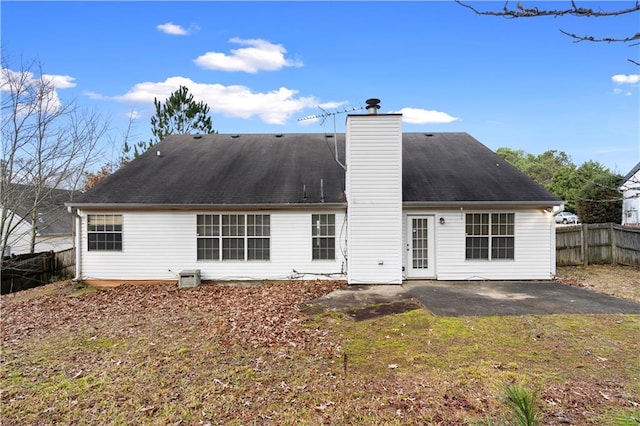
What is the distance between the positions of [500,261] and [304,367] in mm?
8333

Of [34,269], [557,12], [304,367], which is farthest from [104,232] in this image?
[557,12]

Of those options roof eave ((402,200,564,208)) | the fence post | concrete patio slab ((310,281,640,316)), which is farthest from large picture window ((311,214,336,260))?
the fence post

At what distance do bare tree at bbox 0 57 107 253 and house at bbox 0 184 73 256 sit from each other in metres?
0.05

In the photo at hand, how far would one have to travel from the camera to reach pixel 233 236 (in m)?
10.9

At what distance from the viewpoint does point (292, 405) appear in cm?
380

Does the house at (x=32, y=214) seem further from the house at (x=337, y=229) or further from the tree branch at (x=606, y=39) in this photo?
the tree branch at (x=606, y=39)

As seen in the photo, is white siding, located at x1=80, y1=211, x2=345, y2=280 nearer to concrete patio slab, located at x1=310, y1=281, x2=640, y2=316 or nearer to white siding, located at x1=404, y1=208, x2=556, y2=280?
concrete patio slab, located at x1=310, y1=281, x2=640, y2=316

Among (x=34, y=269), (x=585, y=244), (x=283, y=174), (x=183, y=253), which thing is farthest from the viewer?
(x=585, y=244)

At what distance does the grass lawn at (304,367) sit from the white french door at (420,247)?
3.49 metres

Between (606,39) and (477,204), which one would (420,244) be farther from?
(606,39)

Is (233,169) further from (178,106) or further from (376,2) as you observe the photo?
(178,106)

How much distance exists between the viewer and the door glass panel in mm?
10727

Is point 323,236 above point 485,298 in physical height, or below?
above

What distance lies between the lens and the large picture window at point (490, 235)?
10.7m
